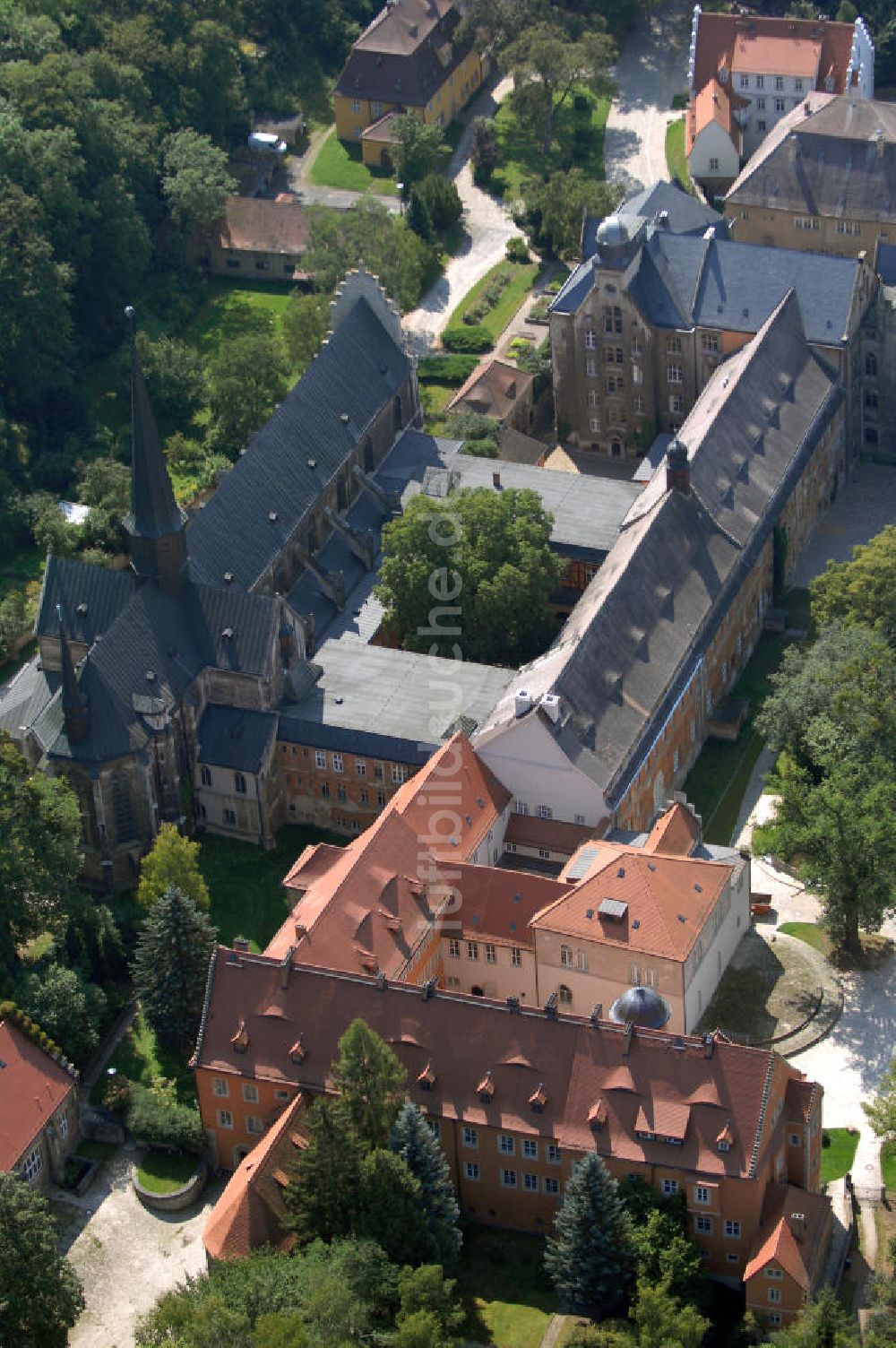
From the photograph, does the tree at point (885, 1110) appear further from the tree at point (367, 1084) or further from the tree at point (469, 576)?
the tree at point (469, 576)

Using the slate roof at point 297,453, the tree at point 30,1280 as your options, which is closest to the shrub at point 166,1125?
the tree at point 30,1280

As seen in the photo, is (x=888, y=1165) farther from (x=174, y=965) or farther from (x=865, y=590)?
(x=865, y=590)

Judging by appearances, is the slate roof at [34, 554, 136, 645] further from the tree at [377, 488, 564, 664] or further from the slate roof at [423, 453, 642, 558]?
the slate roof at [423, 453, 642, 558]

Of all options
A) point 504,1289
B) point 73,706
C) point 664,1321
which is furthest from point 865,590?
point 664,1321

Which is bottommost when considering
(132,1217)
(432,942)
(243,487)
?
(132,1217)

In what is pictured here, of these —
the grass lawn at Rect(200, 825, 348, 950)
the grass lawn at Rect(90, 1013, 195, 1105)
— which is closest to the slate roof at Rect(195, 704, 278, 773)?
the grass lawn at Rect(200, 825, 348, 950)

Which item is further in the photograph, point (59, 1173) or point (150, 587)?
point (150, 587)

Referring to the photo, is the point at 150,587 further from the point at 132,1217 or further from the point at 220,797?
the point at 132,1217

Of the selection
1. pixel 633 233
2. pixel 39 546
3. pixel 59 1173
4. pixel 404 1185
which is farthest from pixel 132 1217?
pixel 633 233
